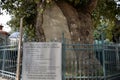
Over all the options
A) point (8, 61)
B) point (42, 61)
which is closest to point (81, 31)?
point (42, 61)

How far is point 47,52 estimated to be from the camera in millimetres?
7871

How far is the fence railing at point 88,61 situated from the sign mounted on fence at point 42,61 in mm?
504

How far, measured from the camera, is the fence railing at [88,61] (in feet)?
27.7

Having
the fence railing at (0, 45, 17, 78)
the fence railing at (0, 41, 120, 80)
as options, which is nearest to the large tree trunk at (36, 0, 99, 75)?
the fence railing at (0, 41, 120, 80)

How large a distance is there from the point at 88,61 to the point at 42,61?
2216mm

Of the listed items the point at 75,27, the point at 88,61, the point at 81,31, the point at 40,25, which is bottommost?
the point at 88,61

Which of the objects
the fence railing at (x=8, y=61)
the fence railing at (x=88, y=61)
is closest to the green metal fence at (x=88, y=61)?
the fence railing at (x=88, y=61)

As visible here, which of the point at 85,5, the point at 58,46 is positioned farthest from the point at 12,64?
the point at 85,5

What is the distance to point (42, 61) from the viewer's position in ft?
25.6

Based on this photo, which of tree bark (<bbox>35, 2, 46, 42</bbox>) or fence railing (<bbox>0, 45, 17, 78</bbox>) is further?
tree bark (<bbox>35, 2, 46, 42</bbox>)

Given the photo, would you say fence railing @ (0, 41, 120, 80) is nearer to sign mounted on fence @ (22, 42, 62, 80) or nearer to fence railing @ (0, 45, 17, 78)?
fence railing @ (0, 45, 17, 78)

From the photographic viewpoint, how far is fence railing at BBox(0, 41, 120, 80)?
844cm

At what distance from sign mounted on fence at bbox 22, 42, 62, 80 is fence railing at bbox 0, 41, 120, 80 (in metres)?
0.50

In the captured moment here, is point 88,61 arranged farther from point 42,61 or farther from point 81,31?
point 42,61
